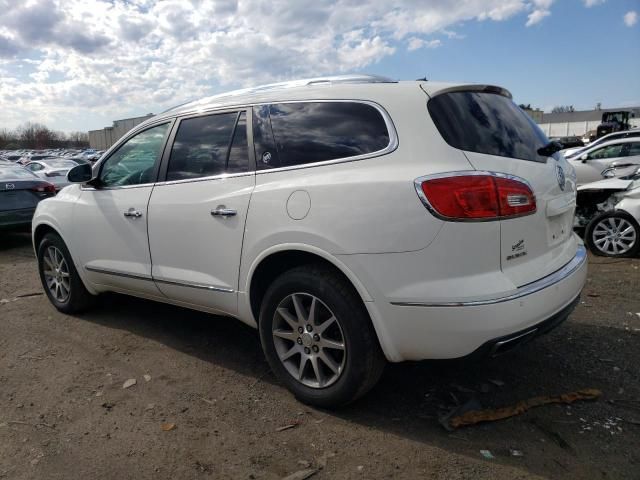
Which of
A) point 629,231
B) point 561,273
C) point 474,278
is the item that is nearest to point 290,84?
point 474,278

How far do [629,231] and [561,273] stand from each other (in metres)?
4.68

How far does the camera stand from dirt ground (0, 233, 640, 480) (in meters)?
2.56

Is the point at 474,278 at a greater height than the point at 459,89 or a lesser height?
lesser

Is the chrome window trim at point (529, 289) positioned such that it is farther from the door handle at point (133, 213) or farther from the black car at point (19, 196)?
the black car at point (19, 196)

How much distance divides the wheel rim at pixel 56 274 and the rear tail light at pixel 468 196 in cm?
372

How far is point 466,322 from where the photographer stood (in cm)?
245

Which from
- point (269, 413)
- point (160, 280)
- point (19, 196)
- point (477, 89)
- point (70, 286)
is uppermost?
point (477, 89)

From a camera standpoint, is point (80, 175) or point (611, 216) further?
point (611, 216)

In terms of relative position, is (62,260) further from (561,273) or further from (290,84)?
(561,273)

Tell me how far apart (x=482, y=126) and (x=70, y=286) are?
12.9ft

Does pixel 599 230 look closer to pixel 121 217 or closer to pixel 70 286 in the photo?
pixel 121 217

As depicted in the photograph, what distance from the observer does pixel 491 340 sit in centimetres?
248

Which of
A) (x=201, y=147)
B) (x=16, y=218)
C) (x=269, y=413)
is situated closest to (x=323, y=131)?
(x=201, y=147)

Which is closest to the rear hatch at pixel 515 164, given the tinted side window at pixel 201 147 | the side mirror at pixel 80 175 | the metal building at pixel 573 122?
the tinted side window at pixel 201 147
